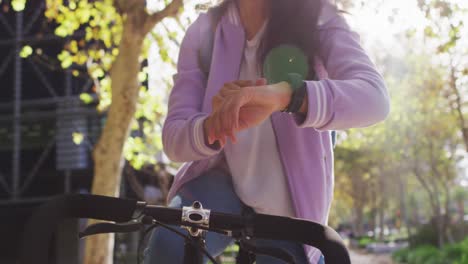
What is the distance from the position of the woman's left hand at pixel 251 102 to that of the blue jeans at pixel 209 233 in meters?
0.35

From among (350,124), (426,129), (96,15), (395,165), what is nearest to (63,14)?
(96,15)

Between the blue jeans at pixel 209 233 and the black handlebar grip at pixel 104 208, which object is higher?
the black handlebar grip at pixel 104 208

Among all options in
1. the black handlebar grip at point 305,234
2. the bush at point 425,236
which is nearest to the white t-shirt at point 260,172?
the black handlebar grip at point 305,234

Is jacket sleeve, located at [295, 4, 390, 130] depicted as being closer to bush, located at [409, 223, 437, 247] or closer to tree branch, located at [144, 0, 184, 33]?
tree branch, located at [144, 0, 184, 33]

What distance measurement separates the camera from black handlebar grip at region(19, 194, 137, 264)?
87cm

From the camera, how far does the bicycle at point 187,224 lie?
2.93ft

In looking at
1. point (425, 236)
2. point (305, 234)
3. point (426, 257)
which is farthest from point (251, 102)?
point (425, 236)

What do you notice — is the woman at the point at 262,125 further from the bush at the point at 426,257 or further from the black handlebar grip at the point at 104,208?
the bush at the point at 426,257

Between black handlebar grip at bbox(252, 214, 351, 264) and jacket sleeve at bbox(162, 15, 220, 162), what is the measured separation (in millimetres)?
451

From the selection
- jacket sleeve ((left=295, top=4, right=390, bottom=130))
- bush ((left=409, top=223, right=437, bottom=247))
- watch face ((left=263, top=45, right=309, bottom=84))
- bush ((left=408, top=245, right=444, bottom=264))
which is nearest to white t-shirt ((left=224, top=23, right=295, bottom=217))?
watch face ((left=263, top=45, right=309, bottom=84))

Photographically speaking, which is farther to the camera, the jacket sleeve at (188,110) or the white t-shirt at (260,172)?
the white t-shirt at (260,172)

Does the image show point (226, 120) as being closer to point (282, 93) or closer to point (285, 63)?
point (282, 93)

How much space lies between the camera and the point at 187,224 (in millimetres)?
1057

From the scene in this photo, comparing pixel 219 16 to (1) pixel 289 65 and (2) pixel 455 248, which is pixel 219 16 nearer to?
(1) pixel 289 65
